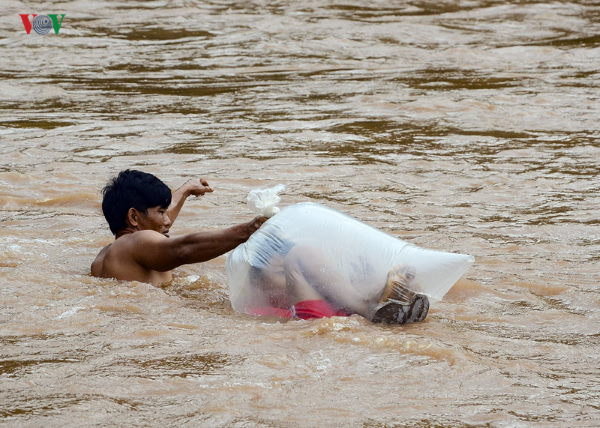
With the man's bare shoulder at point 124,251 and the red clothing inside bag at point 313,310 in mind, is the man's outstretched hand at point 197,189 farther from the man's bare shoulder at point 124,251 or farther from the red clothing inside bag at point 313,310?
the red clothing inside bag at point 313,310

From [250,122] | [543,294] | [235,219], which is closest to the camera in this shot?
[543,294]

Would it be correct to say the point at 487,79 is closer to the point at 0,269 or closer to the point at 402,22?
the point at 402,22

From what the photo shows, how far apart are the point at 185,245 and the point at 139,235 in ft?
1.13

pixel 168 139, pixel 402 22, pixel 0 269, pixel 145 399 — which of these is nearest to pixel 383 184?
pixel 168 139

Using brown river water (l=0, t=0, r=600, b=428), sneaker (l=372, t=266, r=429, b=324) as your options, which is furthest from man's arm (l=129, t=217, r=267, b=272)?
sneaker (l=372, t=266, r=429, b=324)

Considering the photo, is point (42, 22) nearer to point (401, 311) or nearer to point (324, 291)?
point (324, 291)

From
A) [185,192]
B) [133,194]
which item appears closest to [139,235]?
[133,194]

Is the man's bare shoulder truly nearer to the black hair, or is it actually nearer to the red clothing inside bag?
the black hair

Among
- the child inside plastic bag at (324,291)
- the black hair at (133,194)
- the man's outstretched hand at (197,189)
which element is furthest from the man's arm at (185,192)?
the child inside plastic bag at (324,291)

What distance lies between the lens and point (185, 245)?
514cm

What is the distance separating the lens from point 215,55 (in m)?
14.0

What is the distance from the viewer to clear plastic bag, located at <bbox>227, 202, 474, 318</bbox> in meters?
4.80

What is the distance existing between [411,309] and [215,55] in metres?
9.57

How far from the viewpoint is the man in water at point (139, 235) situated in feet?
17.4
